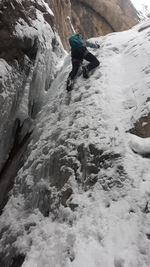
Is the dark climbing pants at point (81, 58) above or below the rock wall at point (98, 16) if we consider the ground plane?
above

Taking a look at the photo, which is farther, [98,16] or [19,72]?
[98,16]

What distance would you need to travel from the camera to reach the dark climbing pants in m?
5.43

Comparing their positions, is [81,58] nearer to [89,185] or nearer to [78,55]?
[78,55]

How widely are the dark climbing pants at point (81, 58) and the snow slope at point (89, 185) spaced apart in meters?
0.40

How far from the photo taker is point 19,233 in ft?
10.3

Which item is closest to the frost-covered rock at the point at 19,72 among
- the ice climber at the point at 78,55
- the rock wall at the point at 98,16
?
the ice climber at the point at 78,55

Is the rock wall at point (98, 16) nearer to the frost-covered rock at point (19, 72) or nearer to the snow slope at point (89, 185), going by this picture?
the frost-covered rock at point (19, 72)

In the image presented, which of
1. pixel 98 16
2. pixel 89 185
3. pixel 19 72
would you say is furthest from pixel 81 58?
pixel 98 16

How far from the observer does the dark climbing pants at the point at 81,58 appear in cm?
543

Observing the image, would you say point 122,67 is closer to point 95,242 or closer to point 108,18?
point 95,242

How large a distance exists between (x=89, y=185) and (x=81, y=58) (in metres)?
3.42

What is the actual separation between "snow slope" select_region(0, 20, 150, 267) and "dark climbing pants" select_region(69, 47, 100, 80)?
15.6 inches

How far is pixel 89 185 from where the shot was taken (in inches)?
122

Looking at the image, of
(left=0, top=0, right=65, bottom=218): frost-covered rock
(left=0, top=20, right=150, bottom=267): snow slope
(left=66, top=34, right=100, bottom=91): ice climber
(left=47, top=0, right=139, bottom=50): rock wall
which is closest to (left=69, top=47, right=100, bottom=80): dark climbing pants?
(left=66, top=34, right=100, bottom=91): ice climber
